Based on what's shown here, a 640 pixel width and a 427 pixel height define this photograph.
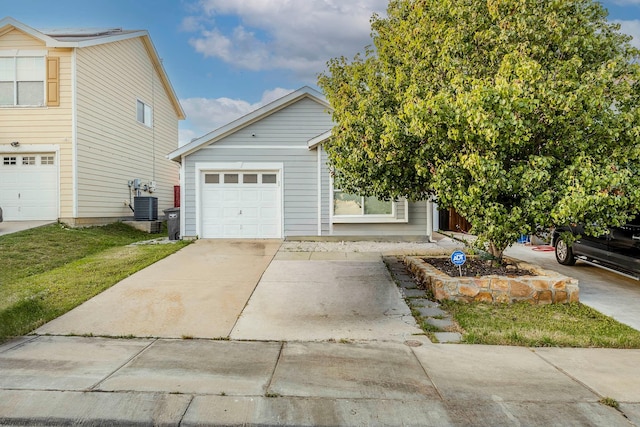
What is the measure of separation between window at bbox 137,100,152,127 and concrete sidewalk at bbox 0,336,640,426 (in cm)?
1514

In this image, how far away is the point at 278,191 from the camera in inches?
506

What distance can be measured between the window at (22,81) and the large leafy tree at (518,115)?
1209 centimetres

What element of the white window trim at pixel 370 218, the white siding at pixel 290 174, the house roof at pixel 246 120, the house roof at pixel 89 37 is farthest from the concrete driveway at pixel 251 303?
the house roof at pixel 89 37

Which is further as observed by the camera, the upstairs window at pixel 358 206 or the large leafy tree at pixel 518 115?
the upstairs window at pixel 358 206

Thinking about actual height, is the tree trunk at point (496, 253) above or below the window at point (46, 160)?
below

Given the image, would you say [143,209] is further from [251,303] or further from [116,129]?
[251,303]

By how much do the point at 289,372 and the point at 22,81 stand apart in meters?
14.8

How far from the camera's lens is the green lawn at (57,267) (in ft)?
18.5

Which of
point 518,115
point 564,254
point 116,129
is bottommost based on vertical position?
point 564,254

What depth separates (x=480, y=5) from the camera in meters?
6.42

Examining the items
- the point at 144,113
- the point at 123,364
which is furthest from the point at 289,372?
the point at 144,113

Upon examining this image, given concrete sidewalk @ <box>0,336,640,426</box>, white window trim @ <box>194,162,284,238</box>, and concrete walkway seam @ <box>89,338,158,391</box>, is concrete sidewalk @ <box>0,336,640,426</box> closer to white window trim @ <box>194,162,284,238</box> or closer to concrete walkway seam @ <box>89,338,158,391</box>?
concrete walkway seam @ <box>89,338,158,391</box>

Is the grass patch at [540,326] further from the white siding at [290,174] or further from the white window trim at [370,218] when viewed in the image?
the white siding at [290,174]

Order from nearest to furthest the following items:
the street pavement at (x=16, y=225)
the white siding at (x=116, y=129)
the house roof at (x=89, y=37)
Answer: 1. the street pavement at (x=16, y=225)
2. the house roof at (x=89, y=37)
3. the white siding at (x=116, y=129)
